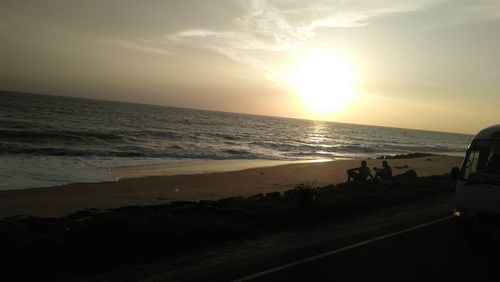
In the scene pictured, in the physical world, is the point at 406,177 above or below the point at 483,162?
below

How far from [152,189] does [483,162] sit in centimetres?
1298

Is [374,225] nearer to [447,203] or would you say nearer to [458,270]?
[458,270]

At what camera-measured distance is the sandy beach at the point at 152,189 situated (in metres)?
13.3

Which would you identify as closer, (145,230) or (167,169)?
(145,230)

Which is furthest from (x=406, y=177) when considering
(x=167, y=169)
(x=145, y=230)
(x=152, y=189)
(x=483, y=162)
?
(x=145, y=230)

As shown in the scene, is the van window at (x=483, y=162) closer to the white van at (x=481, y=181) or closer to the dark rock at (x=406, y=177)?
the white van at (x=481, y=181)

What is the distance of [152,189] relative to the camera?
1806 cm

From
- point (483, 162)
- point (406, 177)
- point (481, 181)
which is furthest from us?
point (406, 177)

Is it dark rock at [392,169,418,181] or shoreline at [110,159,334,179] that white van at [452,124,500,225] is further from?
shoreline at [110,159,334,179]

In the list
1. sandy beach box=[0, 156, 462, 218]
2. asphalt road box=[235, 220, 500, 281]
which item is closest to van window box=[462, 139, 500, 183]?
asphalt road box=[235, 220, 500, 281]

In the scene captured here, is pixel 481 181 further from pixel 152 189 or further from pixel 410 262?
pixel 152 189

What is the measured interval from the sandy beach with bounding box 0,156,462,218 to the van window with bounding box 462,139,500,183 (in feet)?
31.3

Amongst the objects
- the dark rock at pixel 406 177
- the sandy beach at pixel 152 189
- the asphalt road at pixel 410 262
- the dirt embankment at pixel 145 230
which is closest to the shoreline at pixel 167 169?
the sandy beach at pixel 152 189

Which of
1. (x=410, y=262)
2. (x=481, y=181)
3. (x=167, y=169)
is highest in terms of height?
(x=481, y=181)
